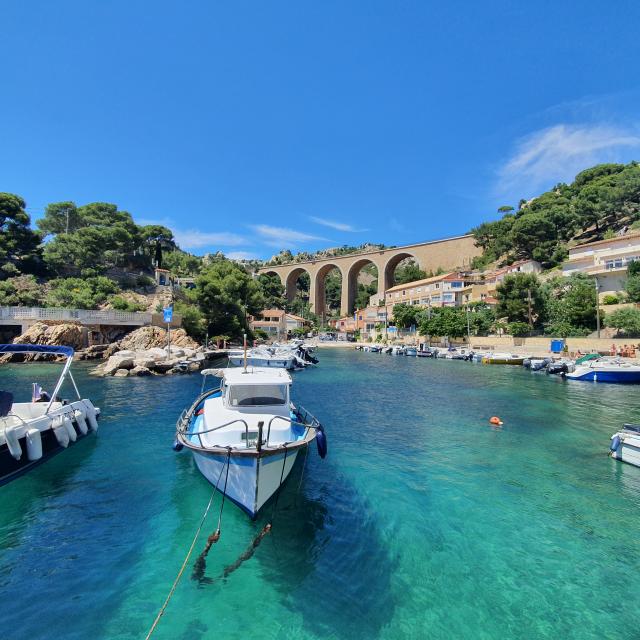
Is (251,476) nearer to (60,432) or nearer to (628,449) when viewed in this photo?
(60,432)

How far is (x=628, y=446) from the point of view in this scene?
11.1 metres

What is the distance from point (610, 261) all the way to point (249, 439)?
53824 mm

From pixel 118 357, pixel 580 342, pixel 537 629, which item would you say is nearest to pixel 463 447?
pixel 537 629

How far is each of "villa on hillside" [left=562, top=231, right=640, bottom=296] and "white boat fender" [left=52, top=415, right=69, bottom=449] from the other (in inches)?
2054

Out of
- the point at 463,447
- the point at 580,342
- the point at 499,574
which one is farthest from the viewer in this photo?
the point at 580,342

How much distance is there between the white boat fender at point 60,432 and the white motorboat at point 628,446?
16.4 meters

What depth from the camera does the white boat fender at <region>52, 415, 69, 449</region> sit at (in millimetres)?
10978

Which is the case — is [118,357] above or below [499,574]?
above

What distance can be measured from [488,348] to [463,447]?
3958cm

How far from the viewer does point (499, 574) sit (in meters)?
6.27

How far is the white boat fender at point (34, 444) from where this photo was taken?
9602 mm

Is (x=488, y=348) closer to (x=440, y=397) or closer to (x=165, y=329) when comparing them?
(x=440, y=397)

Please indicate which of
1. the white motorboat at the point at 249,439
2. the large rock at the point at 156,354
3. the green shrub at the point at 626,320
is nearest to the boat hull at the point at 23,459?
the white motorboat at the point at 249,439

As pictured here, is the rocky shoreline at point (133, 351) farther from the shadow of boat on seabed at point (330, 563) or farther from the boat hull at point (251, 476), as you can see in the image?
the shadow of boat on seabed at point (330, 563)
